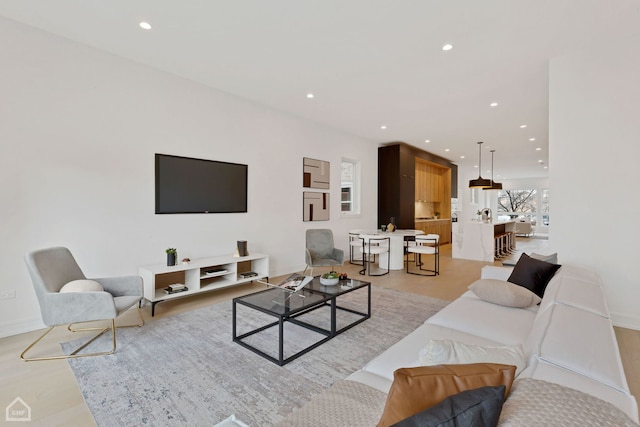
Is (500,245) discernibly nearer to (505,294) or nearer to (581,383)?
(505,294)

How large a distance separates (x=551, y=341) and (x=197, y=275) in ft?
11.8

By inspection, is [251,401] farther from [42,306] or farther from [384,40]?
[384,40]

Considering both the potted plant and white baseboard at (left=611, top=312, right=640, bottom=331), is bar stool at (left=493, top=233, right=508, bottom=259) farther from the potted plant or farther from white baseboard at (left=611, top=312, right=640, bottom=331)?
the potted plant

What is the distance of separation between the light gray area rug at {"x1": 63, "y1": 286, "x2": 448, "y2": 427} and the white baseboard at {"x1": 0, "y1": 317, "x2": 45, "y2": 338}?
2.31 ft

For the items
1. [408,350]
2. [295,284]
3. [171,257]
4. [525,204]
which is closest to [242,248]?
[171,257]

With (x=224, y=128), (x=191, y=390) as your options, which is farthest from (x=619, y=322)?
(x=224, y=128)

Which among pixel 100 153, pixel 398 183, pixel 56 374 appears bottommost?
pixel 56 374

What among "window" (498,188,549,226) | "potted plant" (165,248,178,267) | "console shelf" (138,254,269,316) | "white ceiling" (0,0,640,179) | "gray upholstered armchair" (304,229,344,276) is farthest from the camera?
"window" (498,188,549,226)

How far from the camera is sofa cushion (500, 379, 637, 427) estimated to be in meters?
0.75

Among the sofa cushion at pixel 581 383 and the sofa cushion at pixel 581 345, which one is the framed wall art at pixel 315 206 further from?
the sofa cushion at pixel 581 383

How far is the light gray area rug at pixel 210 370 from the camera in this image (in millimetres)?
1806

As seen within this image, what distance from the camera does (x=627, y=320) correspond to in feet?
10.1

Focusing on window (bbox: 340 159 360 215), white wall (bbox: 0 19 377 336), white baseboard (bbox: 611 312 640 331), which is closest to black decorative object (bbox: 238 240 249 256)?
white wall (bbox: 0 19 377 336)

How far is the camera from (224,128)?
4.49 m
